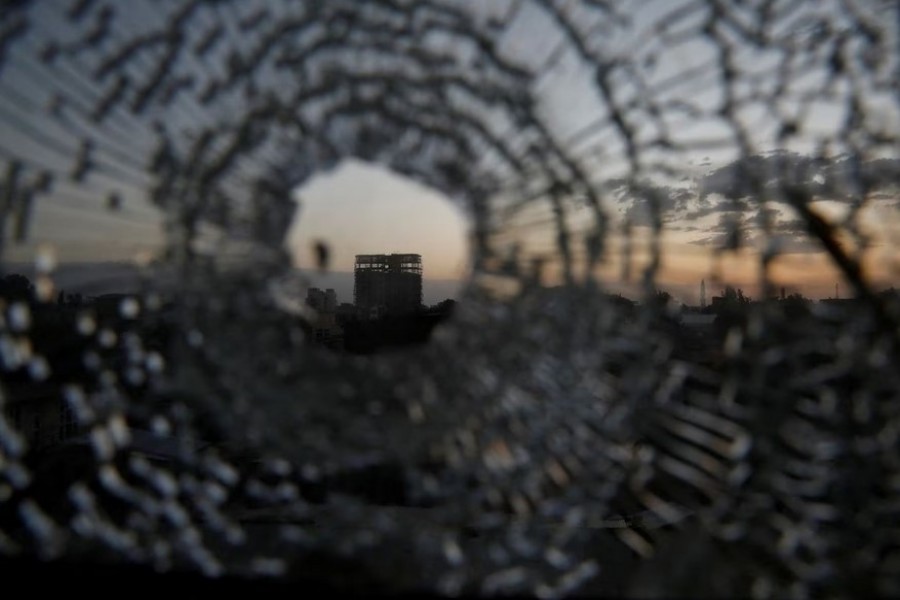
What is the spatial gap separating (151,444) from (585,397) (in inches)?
21.0

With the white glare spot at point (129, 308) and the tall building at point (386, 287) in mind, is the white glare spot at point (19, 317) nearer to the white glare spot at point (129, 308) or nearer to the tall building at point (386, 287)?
the white glare spot at point (129, 308)

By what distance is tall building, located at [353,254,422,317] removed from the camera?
3.19ft

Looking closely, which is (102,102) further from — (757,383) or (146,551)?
(757,383)

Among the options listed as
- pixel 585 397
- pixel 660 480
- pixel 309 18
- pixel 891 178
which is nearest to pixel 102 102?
pixel 309 18

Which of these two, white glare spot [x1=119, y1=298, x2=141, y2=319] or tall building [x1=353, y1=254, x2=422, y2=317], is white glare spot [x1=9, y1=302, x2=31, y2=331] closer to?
white glare spot [x1=119, y1=298, x2=141, y2=319]

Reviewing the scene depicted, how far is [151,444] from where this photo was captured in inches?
33.9

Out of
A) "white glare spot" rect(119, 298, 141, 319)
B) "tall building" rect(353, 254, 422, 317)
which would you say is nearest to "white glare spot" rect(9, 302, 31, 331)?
"white glare spot" rect(119, 298, 141, 319)

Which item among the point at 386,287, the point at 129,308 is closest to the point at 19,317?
the point at 129,308

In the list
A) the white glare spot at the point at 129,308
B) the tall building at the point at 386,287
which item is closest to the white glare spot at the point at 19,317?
the white glare spot at the point at 129,308

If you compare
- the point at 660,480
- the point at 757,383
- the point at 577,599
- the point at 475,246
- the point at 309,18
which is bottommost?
the point at 577,599

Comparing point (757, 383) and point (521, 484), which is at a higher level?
point (757, 383)

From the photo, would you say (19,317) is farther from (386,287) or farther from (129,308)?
(386,287)

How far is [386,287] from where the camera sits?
1.02 metres

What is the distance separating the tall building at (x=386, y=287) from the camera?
0.97m
